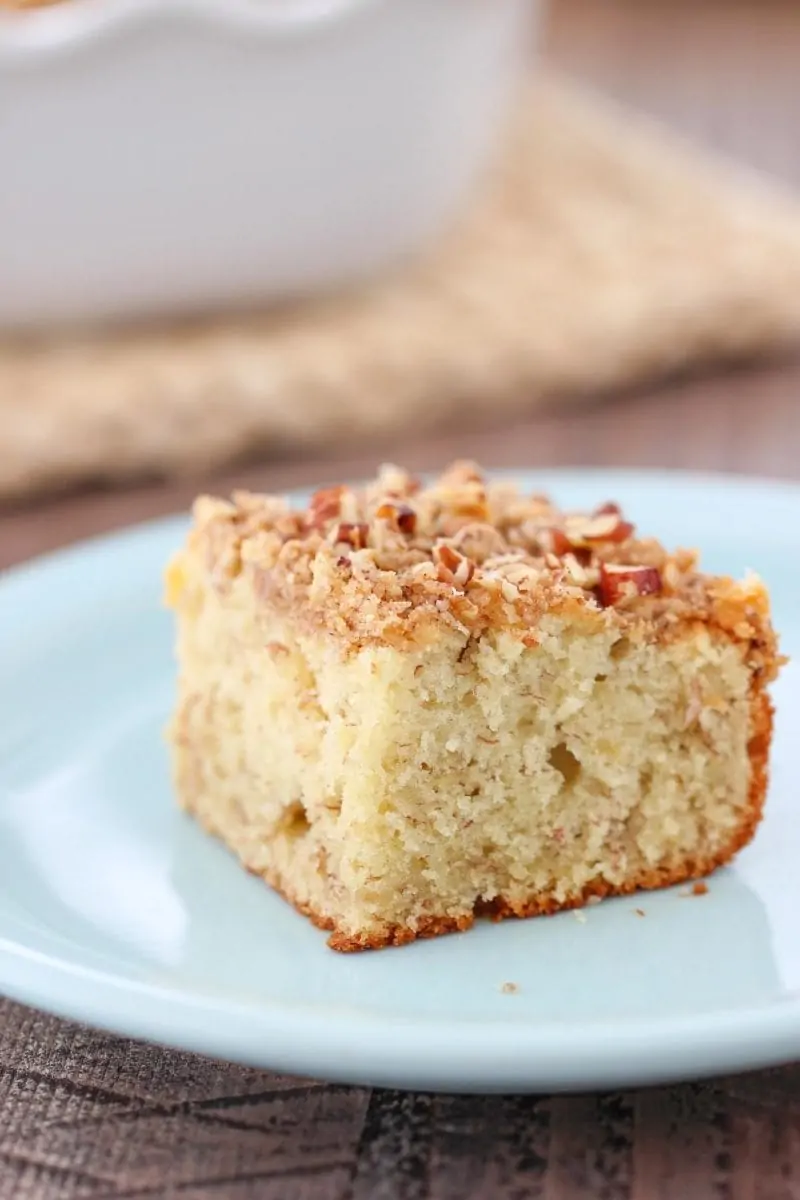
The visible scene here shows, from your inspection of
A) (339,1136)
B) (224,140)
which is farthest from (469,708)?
(224,140)

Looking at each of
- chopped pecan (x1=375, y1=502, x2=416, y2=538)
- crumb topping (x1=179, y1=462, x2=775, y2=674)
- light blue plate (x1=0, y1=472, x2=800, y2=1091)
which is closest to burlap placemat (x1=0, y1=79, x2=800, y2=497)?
light blue plate (x1=0, y1=472, x2=800, y2=1091)

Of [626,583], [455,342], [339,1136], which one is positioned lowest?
[339,1136]

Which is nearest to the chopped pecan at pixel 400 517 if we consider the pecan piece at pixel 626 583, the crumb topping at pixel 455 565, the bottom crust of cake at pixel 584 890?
the crumb topping at pixel 455 565

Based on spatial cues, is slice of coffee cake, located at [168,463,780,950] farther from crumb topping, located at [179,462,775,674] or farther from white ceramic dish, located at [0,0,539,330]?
white ceramic dish, located at [0,0,539,330]

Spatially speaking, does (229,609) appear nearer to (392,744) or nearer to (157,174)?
(392,744)

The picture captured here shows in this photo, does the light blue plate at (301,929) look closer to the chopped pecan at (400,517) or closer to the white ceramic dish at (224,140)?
the chopped pecan at (400,517)

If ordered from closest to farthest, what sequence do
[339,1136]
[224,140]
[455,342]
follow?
[339,1136]
[224,140]
[455,342]

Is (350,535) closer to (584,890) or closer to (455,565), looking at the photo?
(455,565)
